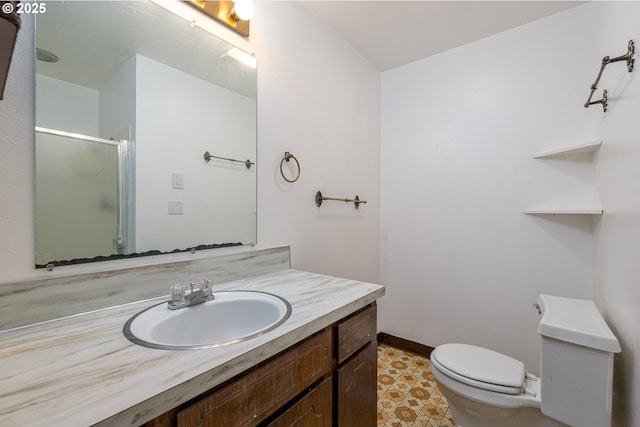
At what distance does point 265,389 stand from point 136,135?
Result: 96 centimetres

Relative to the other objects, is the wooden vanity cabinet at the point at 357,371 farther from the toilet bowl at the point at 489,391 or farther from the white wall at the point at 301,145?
the white wall at the point at 301,145

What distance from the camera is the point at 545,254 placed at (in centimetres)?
172

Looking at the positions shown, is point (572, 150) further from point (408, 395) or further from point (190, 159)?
point (190, 159)

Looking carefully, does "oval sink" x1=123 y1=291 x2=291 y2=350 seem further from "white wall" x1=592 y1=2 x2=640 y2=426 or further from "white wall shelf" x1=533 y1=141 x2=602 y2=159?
"white wall shelf" x1=533 y1=141 x2=602 y2=159

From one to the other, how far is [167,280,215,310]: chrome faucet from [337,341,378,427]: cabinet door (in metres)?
0.55

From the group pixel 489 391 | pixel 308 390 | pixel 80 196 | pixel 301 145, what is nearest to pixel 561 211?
pixel 489 391

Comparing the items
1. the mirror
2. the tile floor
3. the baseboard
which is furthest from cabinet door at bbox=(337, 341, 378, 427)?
the baseboard

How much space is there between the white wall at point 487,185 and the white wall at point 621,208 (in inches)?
10.9

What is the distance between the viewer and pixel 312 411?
0.85 meters

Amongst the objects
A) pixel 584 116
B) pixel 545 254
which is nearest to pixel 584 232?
pixel 545 254

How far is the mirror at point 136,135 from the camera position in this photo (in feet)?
2.77

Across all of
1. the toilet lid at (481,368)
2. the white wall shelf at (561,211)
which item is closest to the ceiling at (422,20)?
the white wall shelf at (561,211)

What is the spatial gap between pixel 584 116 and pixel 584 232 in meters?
0.68

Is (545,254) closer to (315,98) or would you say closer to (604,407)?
(604,407)
